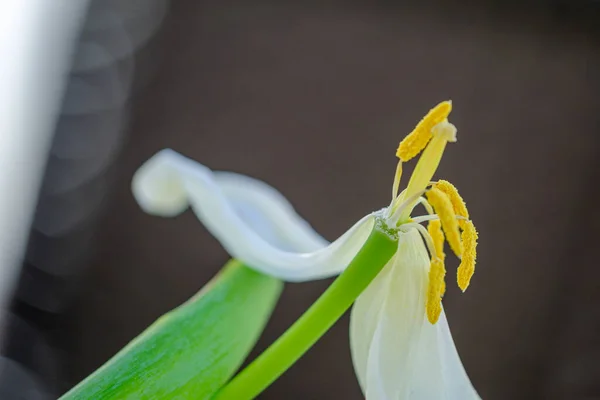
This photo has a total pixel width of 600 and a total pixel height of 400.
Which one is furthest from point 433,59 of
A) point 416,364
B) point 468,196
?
point 416,364

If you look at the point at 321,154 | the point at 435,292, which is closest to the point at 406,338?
the point at 435,292

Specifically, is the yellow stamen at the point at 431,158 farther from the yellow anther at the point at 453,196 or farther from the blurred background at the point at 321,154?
the blurred background at the point at 321,154

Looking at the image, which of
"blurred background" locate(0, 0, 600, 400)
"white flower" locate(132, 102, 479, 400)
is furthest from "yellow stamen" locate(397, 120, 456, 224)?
"blurred background" locate(0, 0, 600, 400)

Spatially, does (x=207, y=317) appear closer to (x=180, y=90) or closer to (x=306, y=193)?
(x=306, y=193)

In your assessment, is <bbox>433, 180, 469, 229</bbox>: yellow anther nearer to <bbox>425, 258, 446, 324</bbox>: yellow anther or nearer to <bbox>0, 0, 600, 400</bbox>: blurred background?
<bbox>425, 258, 446, 324</bbox>: yellow anther

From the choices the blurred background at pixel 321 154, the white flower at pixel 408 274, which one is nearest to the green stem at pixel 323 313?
the white flower at pixel 408 274

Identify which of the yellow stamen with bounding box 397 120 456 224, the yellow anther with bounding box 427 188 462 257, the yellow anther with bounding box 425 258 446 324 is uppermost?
the yellow stamen with bounding box 397 120 456 224
